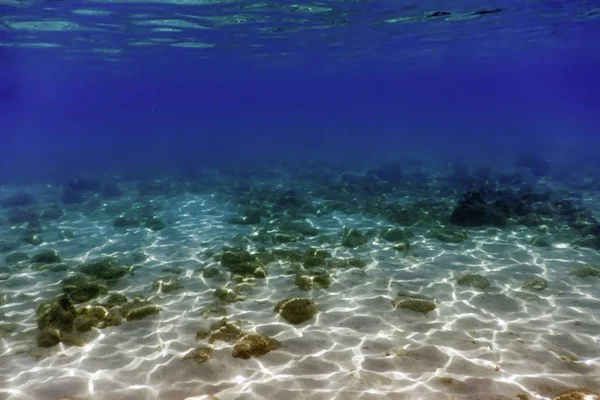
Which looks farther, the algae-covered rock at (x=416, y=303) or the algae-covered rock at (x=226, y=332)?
the algae-covered rock at (x=416, y=303)

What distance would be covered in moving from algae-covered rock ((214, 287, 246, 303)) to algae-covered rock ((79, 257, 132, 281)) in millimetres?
2914

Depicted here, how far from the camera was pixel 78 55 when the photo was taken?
34.2 metres

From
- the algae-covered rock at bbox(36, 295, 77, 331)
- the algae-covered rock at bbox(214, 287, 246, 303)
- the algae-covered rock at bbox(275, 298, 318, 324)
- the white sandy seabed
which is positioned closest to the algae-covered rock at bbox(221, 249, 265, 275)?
the white sandy seabed

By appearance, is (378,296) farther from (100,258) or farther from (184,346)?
(100,258)

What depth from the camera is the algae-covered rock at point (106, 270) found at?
33.6ft

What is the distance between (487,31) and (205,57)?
2370cm

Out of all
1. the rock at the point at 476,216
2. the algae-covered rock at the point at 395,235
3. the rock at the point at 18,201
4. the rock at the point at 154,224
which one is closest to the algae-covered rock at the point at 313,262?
the algae-covered rock at the point at 395,235

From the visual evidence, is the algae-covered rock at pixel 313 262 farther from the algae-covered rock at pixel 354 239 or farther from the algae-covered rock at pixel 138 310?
the algae-covered rock at pixel 138 310

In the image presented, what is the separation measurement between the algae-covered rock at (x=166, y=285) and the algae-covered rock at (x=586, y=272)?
923 cm

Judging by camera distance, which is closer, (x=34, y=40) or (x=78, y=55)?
(x=34, y=40)

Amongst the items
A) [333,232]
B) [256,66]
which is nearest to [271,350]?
[333,232]

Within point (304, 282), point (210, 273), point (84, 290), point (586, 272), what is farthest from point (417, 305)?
point (84, 290)

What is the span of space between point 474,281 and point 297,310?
13.9ft

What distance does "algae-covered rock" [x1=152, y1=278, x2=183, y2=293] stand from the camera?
31.0ft
